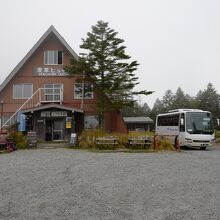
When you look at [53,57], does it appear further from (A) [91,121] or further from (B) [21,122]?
(B) [21,122]

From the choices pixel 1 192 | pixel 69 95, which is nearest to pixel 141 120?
pixel 69 95

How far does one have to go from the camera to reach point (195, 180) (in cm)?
1045

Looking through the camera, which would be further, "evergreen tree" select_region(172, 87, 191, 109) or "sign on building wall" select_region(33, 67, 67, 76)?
"evergreen tree" select_region(172, 87, 191, 109)

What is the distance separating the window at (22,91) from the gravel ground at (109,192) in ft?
58.0

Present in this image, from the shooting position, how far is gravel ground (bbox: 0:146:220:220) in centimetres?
668

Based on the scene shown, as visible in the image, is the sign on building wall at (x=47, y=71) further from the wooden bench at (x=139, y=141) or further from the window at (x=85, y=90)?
the wooden bench at (x=139, y=141)

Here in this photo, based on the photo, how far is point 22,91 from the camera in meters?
30.5

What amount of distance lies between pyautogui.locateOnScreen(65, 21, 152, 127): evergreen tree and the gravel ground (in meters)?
15.0

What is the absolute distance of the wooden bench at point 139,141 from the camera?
22562 mm

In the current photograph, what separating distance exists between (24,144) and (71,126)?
5422 millimetres

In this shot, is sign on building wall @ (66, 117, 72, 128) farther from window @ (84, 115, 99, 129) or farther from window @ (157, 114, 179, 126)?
window @ (157, 114, 179, 126)

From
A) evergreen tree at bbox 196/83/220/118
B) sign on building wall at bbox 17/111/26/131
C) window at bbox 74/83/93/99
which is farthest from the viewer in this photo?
evergreen tree at bbox 196/83/220/118

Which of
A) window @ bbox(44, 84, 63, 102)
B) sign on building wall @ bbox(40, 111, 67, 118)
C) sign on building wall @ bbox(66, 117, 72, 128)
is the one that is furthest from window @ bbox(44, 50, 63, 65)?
sign on building wall @ bbox(66, 117, 72, 128)

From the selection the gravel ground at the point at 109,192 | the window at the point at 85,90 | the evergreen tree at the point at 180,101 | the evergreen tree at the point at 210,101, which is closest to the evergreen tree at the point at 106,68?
the window at the point at 85,90
